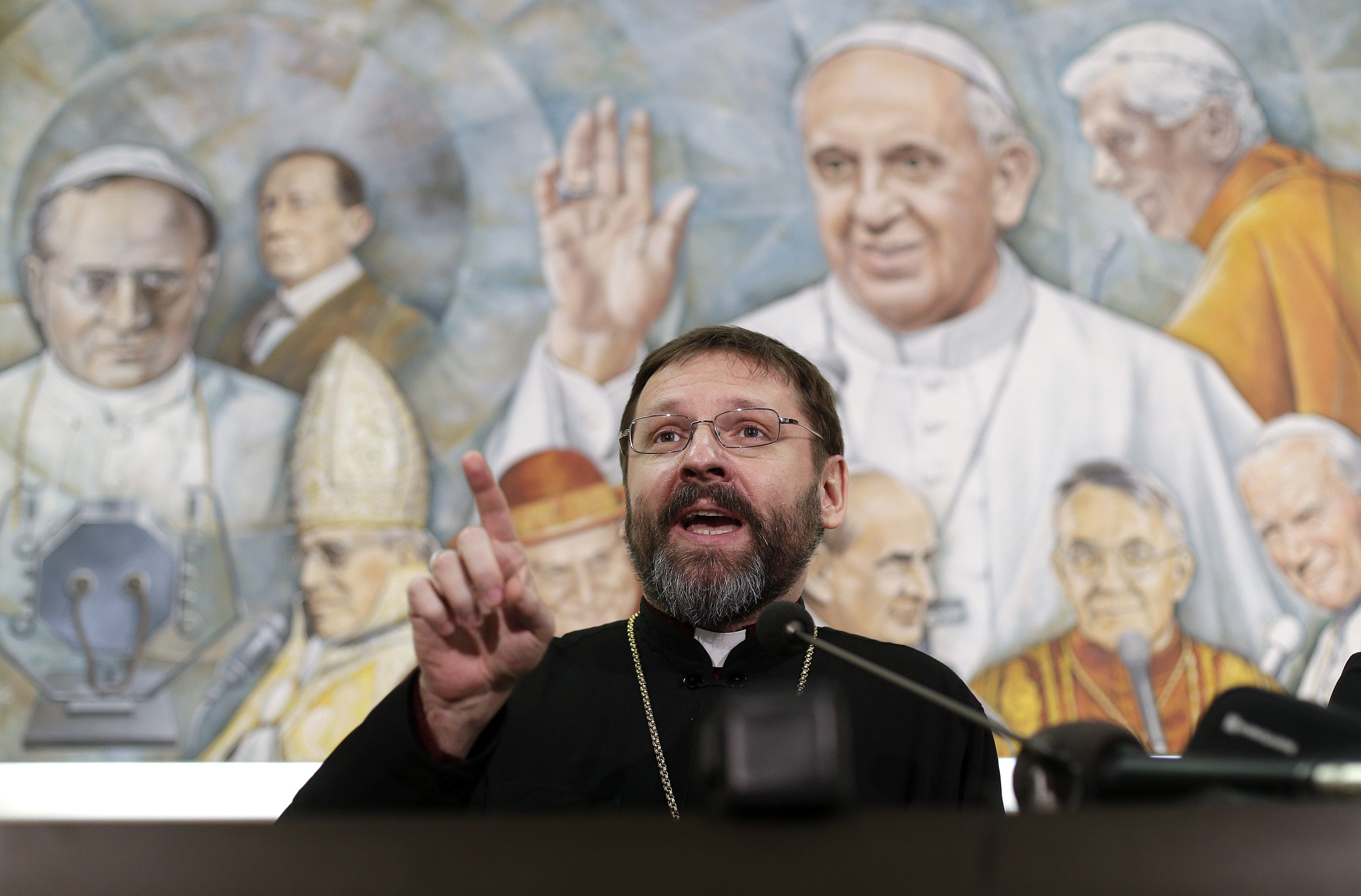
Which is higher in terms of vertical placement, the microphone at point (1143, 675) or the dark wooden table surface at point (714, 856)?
the dark wooden table surface at point (714, 856)

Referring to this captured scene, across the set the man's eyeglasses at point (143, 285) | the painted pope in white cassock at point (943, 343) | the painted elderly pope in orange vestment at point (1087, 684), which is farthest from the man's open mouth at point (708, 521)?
the man's eyeglasses at point (143, 285)

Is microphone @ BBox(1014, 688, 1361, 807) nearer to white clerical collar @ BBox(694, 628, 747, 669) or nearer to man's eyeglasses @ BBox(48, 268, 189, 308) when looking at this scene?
white clerical collar @ BBox(694, 628, 747, 669)

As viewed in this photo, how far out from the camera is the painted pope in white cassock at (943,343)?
3.82m

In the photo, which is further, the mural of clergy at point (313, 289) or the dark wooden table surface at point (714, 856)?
the mural of clergy at point (313, 289)

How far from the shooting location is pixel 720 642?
1991mm

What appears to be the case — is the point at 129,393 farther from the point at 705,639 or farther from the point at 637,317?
the point at 705,639

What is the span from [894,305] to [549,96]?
5.14 ft

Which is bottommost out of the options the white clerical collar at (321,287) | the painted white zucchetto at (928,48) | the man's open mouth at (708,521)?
the man's open mouth at (708,521)

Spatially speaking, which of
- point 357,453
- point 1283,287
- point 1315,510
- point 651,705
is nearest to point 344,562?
point 357,453

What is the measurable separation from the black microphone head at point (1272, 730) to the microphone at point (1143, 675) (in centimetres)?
282

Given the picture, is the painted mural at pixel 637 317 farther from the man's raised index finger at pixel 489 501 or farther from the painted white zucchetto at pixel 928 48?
the man's raised index finger at pixel 489 501

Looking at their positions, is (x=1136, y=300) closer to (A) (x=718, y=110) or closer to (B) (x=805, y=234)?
(B) (x=805, y=234)

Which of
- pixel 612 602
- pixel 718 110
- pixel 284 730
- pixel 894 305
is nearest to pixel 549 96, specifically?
pixel 718 110

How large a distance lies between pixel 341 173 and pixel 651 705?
297 cm
